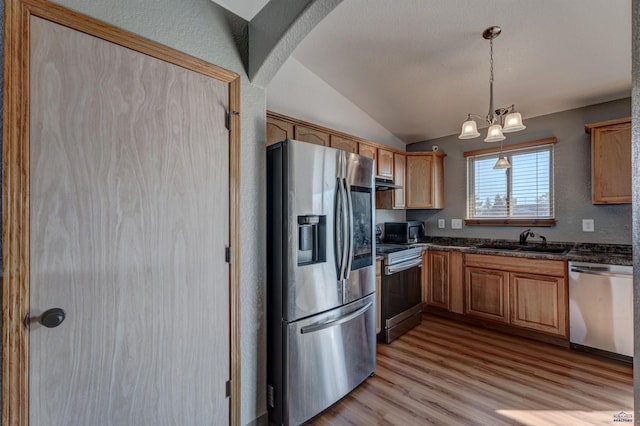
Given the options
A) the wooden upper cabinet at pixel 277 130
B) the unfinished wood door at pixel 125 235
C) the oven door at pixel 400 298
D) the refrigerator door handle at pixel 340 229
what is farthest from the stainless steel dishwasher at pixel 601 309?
the unfinished wood door at pixel 125 235

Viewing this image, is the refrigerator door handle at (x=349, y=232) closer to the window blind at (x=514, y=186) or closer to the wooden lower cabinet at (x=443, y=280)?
the wooden lower cabinet at (x=443, y=280)

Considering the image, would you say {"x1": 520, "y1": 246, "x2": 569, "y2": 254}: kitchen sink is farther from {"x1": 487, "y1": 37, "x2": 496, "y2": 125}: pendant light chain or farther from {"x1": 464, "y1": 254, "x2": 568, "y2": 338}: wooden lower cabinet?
{"x1": 487, "y1": 37, "x2": 496, "y2": 125}: pendant light chain

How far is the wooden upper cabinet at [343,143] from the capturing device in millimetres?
2961

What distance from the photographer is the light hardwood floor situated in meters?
1.84

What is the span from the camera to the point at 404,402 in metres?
1.98

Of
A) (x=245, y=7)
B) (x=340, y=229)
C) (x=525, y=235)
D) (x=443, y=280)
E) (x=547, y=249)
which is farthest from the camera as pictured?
(x=443, y=280)

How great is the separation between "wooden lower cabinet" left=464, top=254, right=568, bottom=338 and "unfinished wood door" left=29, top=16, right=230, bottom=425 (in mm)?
2868

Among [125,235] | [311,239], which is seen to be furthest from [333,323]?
[125,235]

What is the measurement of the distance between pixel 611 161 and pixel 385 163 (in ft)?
7.11

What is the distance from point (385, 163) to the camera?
3652 mm

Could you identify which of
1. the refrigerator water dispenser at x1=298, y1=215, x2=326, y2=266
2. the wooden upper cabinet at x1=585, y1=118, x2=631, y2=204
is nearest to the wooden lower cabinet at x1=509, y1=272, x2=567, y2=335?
the wooden upper cabinet at x1=585, y1=118, x2=631, y2=204

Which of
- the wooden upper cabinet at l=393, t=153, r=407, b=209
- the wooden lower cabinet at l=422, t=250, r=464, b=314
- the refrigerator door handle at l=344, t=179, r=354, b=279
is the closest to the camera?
the refrigerator door handle at l=344, t=179, r=354, b=279

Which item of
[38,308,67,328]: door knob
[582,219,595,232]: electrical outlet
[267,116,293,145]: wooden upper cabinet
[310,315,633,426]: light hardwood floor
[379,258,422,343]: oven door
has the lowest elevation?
[310,315,633,426]: light hardwood floor

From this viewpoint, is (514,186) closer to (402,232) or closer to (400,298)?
(402,232)
